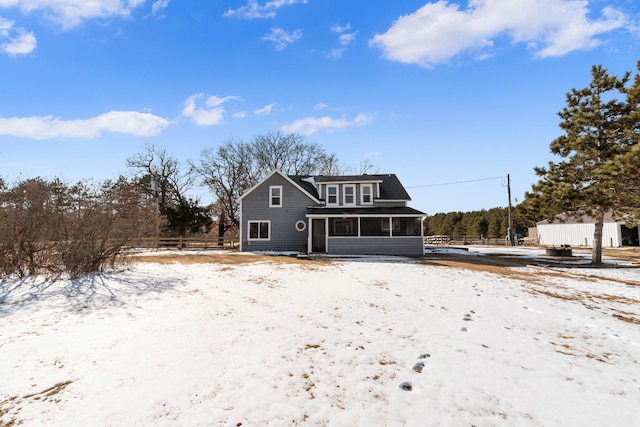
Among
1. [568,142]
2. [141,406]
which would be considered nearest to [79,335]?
[141,406]

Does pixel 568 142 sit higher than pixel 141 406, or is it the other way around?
pixel 568 142

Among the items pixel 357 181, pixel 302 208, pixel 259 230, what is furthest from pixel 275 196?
pixel 357 181

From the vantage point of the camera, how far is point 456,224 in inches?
2255

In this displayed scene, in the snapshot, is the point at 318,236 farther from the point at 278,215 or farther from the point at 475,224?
the point at 475,224

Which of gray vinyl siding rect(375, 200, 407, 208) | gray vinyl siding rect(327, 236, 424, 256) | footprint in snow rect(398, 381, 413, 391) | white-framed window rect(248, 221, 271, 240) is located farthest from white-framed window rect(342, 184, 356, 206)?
footprint in snow rect(398, 381, 413, 391)

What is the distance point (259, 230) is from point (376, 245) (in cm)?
837

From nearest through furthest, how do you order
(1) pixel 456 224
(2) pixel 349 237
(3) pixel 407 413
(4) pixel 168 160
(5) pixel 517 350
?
(3) pixel 407 413, (5) pixel 517 350, (2) pixel 349 237, (4) pixel 168 160, (1) pixel 456 224

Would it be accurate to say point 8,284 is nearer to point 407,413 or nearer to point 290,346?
point 290,346

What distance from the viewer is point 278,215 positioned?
23.7 m

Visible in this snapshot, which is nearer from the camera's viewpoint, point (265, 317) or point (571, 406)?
point (571, 406)

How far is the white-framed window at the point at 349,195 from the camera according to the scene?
939 inches

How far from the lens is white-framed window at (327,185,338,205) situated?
78.9 feet

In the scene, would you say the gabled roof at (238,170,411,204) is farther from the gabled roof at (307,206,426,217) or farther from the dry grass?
the dry grass

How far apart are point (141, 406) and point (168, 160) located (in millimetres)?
37918
